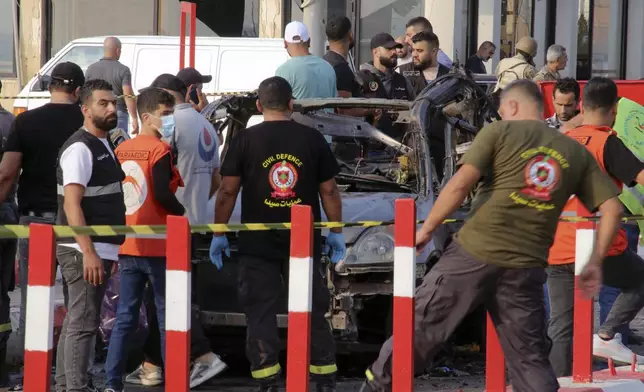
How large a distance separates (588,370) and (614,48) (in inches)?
926

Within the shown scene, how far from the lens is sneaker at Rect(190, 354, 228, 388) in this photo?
28.7 ft

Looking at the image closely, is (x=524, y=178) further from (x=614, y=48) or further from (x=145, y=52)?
(x=614, y=48)

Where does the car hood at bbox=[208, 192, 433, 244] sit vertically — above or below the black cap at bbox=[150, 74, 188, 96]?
below

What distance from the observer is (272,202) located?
8.04 meters

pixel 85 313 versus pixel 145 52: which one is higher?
pixel 145 52

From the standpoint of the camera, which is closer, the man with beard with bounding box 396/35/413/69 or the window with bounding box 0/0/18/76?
the man with beard with bounding box 396/35/413/69

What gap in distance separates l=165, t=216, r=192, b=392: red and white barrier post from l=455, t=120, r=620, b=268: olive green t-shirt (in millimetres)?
1315

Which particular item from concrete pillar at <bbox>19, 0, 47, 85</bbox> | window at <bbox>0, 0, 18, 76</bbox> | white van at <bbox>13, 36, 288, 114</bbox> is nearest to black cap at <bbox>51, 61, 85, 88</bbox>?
white van at <bbox>13, 36, 288, 114</bbox>

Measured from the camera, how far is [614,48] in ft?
101

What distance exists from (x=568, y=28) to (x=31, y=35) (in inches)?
418

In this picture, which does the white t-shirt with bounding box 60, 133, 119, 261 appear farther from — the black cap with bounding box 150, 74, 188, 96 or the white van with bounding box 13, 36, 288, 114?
the white van with bounding box 13, 36, 288, 114

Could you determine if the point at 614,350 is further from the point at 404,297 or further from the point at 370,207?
the point at 404,297

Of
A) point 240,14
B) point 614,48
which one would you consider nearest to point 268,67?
point 240,14

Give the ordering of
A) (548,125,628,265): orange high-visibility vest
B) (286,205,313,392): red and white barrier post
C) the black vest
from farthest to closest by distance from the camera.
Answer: (548,125,628,265): orange high-visibility vest, the black vest, (286,205,313,392): red and white barrier post
